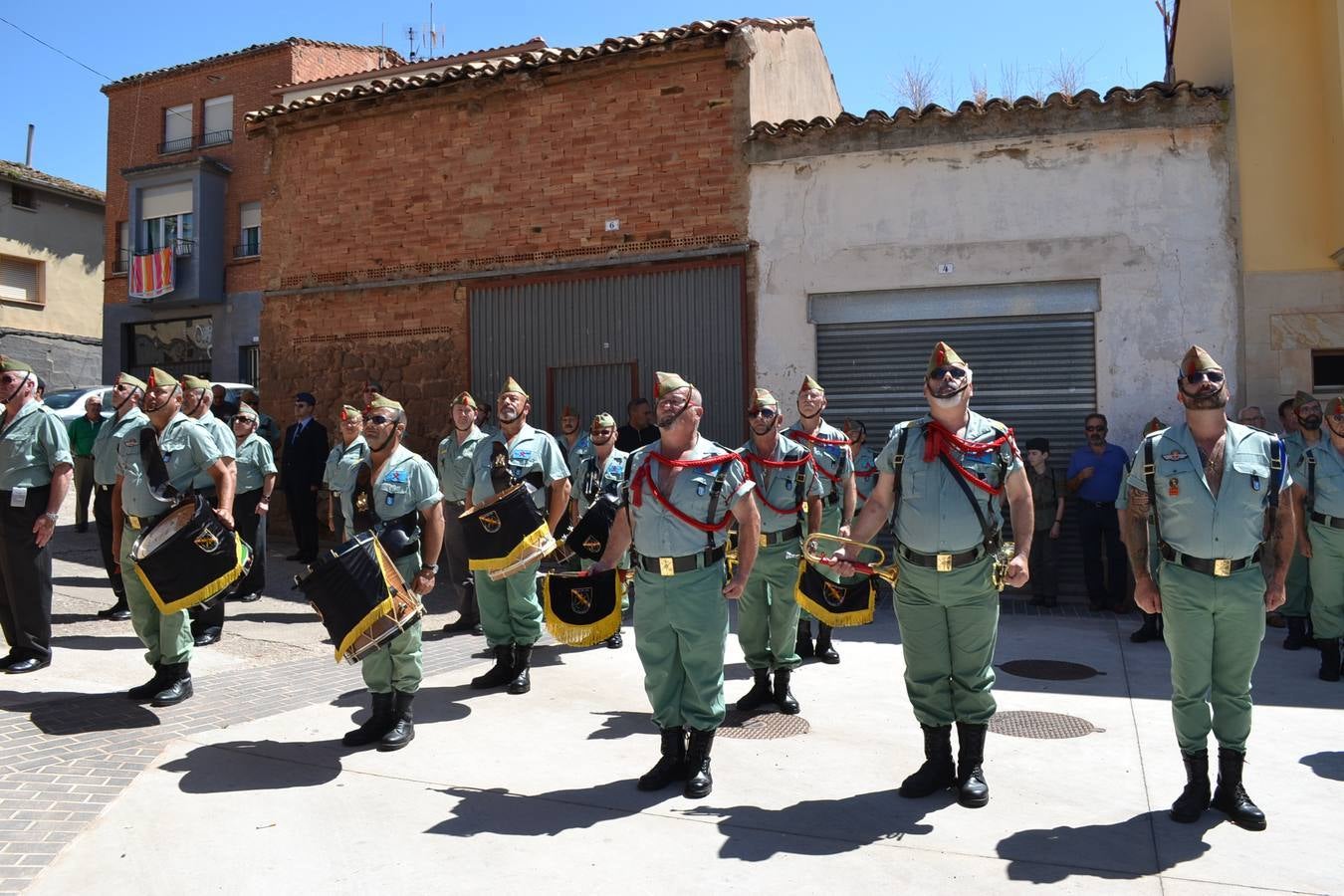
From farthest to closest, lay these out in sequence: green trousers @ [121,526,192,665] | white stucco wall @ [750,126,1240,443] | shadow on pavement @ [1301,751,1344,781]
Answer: white stucco wall @ [750,126,1240,443] < green trousers @ [121,526,192,665] < shadow on pavement @ [1301,751,1344,781]

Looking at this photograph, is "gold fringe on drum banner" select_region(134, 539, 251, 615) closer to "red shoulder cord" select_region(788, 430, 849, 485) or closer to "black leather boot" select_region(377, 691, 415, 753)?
"black leather boot" select_region(377, 691, 415, 753)

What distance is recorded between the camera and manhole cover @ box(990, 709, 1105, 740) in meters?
6.08

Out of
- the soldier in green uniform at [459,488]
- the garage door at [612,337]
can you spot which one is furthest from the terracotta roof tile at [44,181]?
the soldier in green uniform at [459,488]

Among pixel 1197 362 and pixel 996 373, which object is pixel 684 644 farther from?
pixel 996 373

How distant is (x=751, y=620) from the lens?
21.9ft

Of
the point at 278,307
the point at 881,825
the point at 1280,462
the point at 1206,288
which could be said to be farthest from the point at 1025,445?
the point at 278,307

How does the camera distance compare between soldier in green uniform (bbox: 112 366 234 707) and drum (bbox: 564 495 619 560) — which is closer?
soldier in green uniform (bbox: 112 366 234 707)

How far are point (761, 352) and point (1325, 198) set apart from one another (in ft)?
19.8

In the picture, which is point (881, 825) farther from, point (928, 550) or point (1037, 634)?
point (1037, 634)

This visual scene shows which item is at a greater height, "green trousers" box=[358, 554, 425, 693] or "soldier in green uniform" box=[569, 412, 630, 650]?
"soldier in green uniform" box=[569, 412, 630, 650]

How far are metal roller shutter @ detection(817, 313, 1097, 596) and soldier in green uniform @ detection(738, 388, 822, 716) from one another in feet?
17.6

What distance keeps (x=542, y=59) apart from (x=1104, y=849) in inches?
466

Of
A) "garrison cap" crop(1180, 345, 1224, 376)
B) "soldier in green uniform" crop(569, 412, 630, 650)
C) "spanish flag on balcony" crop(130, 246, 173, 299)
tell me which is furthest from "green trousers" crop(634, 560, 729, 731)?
"spanish flag on balcony" crop(130, 246, 173, 299)

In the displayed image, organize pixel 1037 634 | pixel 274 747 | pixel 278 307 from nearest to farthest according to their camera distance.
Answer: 1. pixel 274 747
2. pixel 1037 634
3. pixel 278 307
